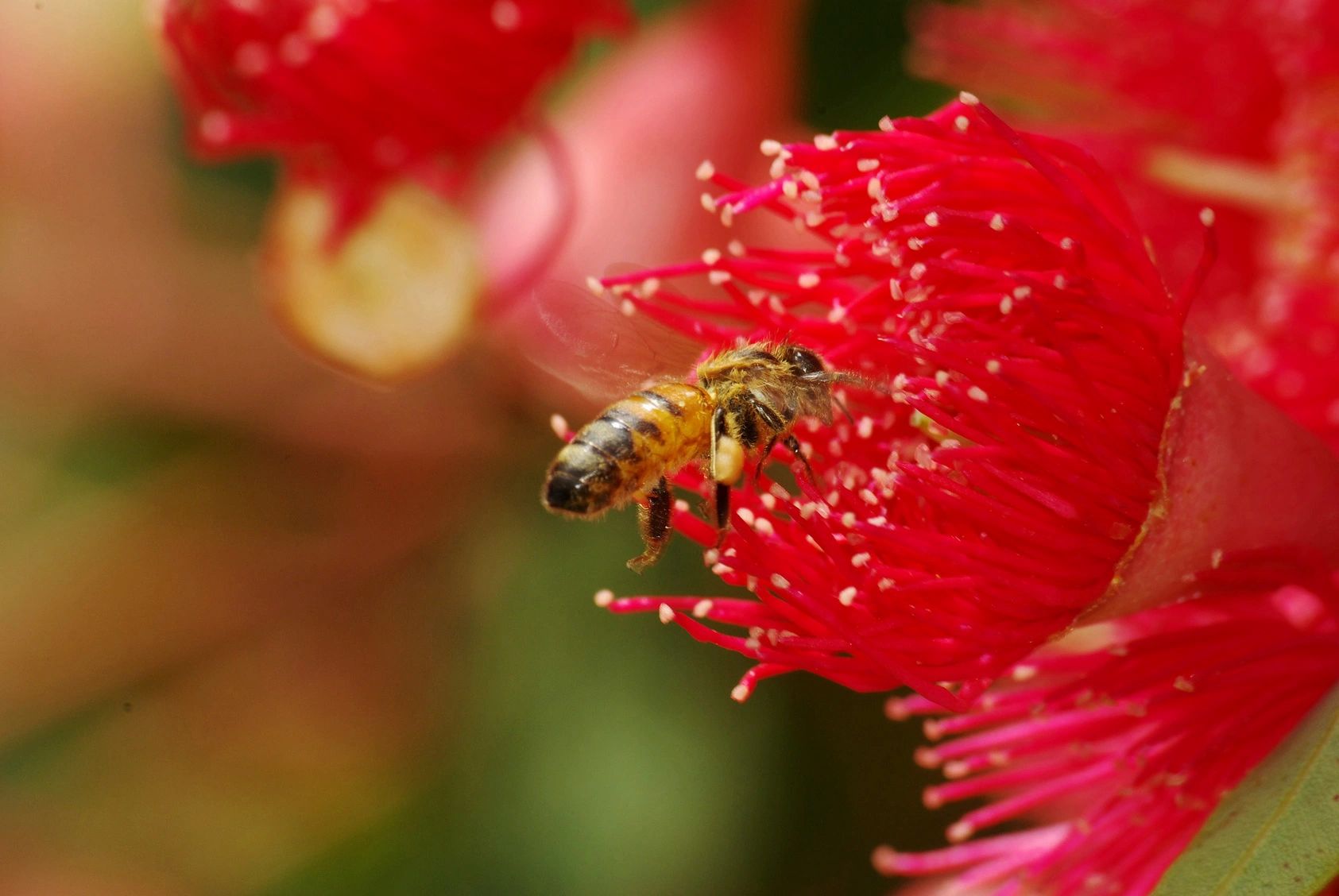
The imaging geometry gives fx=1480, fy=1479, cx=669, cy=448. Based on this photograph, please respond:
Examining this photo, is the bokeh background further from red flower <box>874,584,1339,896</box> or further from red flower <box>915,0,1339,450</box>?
red flower <box>874,584,1339,896</box>

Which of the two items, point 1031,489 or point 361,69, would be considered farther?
point 361,69

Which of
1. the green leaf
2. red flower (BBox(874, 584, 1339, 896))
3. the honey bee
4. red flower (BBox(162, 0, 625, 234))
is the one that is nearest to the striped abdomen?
the honey bee

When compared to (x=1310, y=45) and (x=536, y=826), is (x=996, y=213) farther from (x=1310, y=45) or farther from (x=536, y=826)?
(x=536, y=826)

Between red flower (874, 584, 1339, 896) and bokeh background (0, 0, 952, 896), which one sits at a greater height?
red flower (874, 584, 1339, 896)

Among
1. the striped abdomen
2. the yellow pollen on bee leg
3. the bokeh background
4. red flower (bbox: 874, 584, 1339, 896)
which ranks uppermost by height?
the yellow pollen on bee leg

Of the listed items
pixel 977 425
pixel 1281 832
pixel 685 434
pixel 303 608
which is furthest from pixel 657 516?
pixel 303 608

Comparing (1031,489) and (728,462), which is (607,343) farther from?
(1031,489)

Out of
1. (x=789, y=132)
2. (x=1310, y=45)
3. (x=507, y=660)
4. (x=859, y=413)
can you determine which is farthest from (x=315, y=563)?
(x=1310, y=45)
